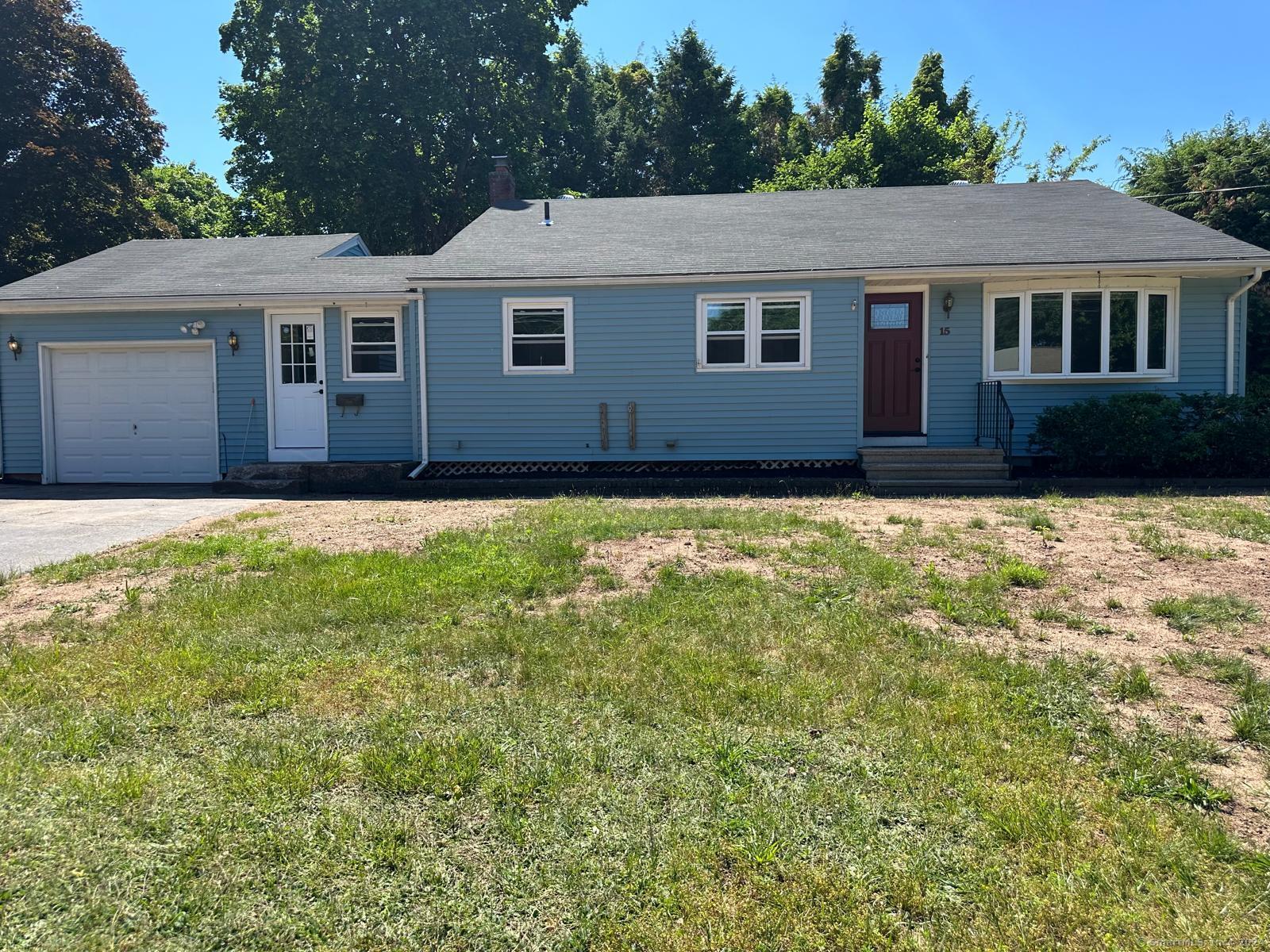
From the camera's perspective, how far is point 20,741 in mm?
3312

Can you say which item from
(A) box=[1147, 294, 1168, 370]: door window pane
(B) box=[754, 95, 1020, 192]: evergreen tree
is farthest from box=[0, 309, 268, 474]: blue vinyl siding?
(B) box=[754, 95, 1020, 192]: evergreen tree

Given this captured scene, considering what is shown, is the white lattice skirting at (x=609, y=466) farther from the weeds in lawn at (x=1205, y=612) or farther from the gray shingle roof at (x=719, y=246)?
the weeds in lawn at (x=1205, y=612)

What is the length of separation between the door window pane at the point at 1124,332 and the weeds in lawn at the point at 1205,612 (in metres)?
7.61

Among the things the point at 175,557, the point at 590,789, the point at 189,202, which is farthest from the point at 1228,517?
the point at 189,202

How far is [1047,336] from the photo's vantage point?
11.8m

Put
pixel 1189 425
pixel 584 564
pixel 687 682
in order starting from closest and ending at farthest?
pixel 687 682 < pixel 584 564 < pixel 1189 425

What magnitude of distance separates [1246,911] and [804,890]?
1189 mm

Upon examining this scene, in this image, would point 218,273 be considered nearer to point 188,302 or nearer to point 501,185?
point 188,302

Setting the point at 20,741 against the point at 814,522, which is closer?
the point at 20,741

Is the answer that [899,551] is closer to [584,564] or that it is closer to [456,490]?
[584,564]

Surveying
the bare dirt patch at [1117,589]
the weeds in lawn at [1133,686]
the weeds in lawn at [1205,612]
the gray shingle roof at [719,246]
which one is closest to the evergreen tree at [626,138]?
the gray shingle roof at [719,246]

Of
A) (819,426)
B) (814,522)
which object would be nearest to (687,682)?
(814,522)

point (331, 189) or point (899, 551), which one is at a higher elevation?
point (331, 189)


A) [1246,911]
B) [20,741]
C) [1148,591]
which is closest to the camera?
[1246,911]
